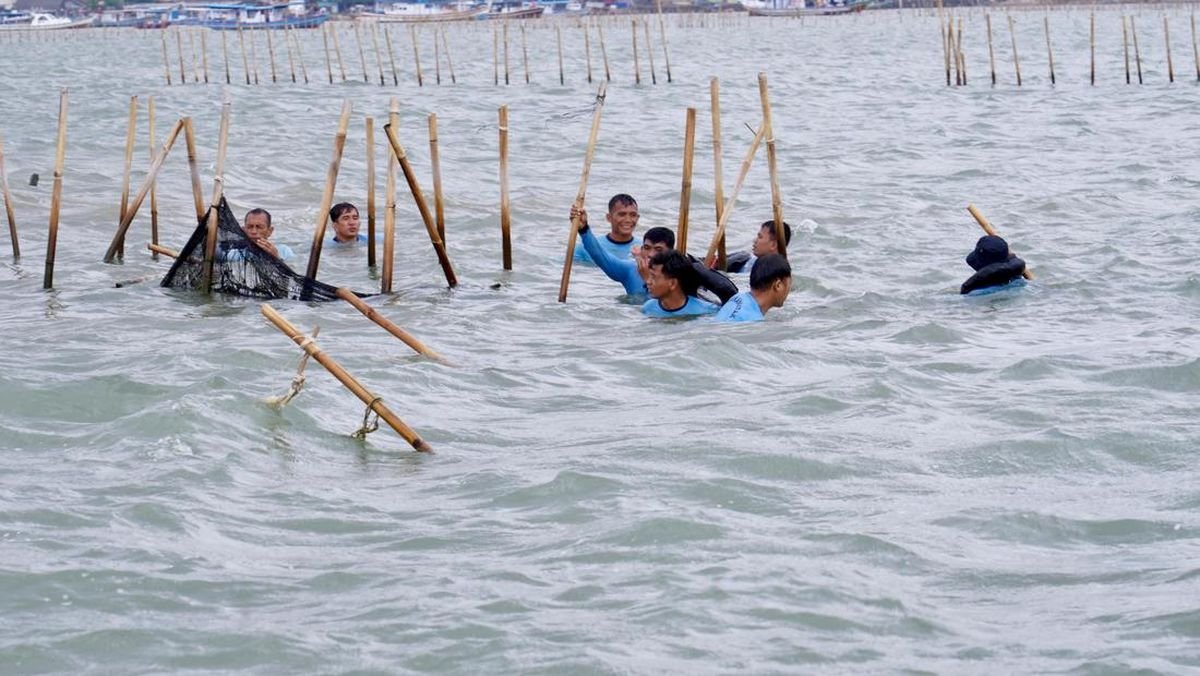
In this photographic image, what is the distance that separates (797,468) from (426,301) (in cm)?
582

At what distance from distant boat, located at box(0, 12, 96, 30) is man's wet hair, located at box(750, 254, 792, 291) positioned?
323 feet

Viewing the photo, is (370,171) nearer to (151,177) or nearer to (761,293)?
(151,177)

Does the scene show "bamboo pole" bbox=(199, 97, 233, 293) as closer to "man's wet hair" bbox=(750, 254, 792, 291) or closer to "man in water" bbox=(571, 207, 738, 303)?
"man in water" bbox=(571, 207, 738, 303)

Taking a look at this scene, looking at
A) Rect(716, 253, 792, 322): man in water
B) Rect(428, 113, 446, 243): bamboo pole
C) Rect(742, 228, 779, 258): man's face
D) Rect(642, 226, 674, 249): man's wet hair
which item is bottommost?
Rect(716, 253, 792, 322): man in water

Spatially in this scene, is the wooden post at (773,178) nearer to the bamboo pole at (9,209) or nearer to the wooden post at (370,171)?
the wooden post at (370,171)

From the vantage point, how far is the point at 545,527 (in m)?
7.36

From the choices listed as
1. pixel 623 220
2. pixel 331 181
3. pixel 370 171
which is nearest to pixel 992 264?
pixel 623 220

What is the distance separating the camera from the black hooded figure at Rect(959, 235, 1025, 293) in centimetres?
1271

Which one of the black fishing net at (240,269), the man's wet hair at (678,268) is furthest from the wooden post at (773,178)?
the black fishing net at (240,269)

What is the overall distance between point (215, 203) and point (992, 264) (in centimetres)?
585

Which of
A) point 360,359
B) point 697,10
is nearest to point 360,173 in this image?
point 360,359

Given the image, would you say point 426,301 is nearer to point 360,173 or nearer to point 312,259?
point 312,259

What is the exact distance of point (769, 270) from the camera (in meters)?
11.7

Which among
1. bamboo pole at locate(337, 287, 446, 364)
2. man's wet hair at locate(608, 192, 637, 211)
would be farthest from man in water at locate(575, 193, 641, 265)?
bamboo pole at locate(337, 287, 446, 364)
